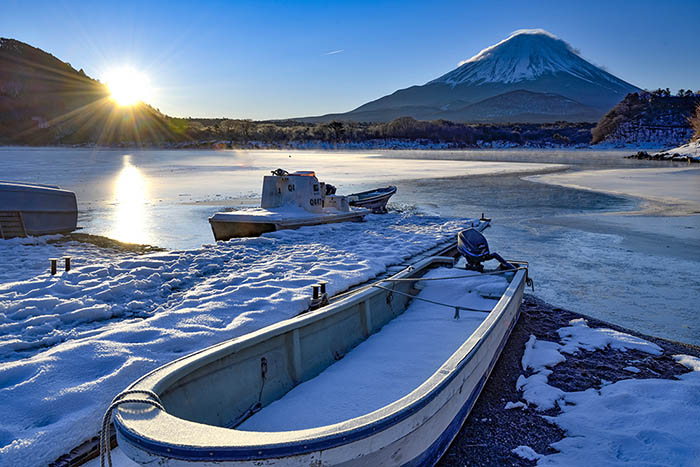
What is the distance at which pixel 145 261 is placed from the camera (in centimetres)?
958

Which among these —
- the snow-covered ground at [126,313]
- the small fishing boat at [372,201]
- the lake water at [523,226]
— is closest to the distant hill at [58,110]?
the lake water at [523,226]

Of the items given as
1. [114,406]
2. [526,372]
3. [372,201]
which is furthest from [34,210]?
[526,372]

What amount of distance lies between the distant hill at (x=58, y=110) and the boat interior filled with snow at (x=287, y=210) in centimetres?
10226

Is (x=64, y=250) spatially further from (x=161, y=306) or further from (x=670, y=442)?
(x=670, y=442)

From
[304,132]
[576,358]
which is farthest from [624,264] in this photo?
[304,132]

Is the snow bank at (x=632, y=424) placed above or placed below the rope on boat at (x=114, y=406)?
below

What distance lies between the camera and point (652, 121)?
373 feet

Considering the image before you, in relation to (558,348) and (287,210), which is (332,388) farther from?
(287,210)

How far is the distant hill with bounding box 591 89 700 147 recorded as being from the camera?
352ft

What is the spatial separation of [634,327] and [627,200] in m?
18.5

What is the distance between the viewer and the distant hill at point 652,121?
352 ft

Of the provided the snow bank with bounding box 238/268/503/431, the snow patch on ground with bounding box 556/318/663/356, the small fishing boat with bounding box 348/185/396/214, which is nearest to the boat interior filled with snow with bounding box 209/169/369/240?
the small fishing boat with bounding box 348/185/396/214

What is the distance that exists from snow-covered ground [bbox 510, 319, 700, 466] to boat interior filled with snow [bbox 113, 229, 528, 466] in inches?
30.7

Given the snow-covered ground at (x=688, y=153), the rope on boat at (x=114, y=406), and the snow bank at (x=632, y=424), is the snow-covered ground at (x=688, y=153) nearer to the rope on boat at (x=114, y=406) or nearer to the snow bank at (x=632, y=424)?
the snow bank at (x=632, y=424)
